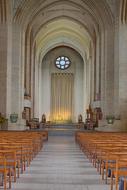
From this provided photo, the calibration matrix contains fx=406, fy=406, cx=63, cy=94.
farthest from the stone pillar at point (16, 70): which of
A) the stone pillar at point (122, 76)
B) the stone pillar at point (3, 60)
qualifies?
the stone pillar at point (122, 76)

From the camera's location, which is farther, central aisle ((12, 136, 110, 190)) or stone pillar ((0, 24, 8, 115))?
stone pillar ((0, 24, 8, 115))

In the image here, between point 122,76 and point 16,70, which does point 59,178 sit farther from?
point 16,70

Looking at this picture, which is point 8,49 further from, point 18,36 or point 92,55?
point 92,55

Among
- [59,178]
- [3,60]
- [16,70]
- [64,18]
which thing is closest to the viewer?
[59,178]

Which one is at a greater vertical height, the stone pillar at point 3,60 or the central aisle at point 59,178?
the stone pillar at point 3,60

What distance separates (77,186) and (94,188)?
0.34 m

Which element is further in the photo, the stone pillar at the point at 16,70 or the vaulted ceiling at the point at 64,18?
the stone pillar at the point at 16,70

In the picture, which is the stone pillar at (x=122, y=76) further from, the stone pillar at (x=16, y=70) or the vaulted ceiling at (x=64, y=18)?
the stone pillar at (x=16, y=70)

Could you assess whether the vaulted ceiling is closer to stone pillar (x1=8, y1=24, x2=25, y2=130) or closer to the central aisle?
stone pillar (x1=8, y1=24, x2=25, y2=130)

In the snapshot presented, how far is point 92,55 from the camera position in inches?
1734

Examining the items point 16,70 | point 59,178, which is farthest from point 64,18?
point 59,178

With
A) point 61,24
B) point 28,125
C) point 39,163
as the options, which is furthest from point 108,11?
point 39,163

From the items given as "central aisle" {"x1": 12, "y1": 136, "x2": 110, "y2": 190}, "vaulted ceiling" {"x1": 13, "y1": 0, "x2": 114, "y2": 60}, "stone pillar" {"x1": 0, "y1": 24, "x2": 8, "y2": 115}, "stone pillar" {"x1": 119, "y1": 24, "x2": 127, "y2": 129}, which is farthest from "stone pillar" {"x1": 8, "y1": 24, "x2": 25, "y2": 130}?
"central aisle" {"x1": 12, "y1": 136, "x2": 110, "y2": 190}

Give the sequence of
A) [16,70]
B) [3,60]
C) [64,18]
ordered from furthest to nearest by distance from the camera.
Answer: [64,18]
[16,70]
[3,60]
